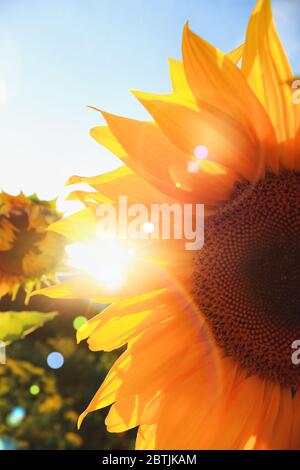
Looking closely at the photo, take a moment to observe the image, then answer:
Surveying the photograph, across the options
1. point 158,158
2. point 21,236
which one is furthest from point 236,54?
point 21,236

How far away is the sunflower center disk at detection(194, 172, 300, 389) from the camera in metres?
0.94

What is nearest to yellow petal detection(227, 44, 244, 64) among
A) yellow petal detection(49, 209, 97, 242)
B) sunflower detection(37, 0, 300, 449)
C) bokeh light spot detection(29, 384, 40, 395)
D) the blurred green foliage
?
sunflower detection(37, 0, 300, 449)

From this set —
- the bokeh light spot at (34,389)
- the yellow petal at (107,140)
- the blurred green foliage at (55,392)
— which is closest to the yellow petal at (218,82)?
the yellow petal at (107,140)

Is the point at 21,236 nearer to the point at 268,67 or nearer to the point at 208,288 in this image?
the point at 208,288

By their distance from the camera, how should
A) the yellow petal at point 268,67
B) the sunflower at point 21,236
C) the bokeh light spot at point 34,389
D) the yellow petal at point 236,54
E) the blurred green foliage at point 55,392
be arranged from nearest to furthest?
the yellow petal at point 268,67 < the yellow petal at point 236,54 < the sunflower at point 21,236 < the blurred green foliage at point 55,392 < the bokeh light spot at point 34,389

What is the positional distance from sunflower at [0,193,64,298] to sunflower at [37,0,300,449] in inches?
32.1

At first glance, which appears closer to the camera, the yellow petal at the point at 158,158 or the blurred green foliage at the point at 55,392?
the yellow petal at the point at 158,158

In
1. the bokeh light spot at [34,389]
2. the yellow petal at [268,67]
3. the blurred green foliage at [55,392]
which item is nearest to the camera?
the yellow petal at [268,67]

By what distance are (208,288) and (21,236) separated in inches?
39.7

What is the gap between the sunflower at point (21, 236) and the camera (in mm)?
1774

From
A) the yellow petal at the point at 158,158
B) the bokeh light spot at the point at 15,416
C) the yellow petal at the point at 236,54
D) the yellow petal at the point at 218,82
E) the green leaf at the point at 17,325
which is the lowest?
the bokeh light spot at the point at 15,416

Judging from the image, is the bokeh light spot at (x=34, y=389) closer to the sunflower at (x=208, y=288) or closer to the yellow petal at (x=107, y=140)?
the sunflower at (x=208, y=288)

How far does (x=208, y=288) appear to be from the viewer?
1008 mm
